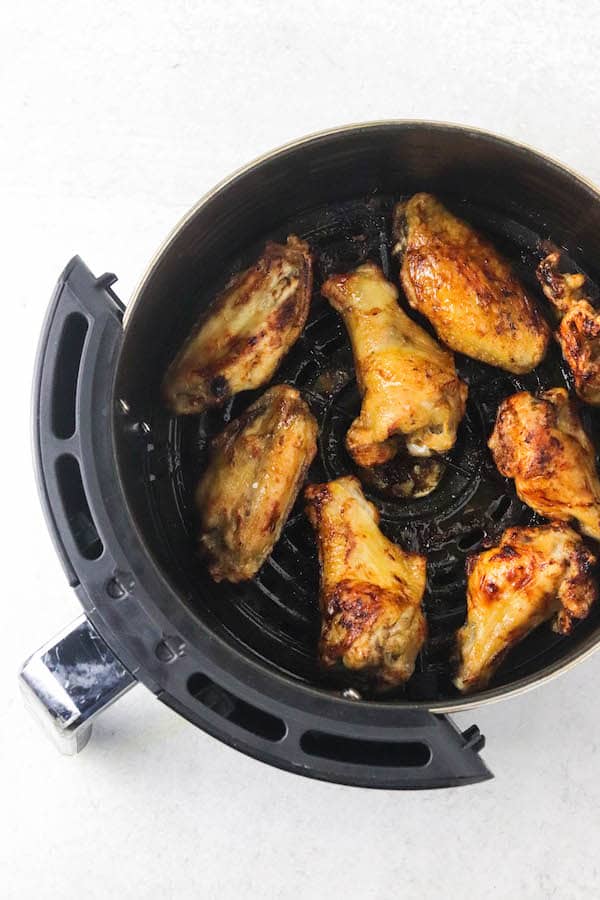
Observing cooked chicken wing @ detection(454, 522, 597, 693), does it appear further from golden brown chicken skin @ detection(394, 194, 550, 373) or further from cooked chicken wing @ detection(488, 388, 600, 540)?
golden brown chicken skin @ detection(394, 194, 550, 373)

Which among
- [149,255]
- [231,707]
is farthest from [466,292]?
[231,707]

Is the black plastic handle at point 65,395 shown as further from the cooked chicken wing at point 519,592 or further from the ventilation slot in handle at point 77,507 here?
the cooked chicken wing at point 519,592

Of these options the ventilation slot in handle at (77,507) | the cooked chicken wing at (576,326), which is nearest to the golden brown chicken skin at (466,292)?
the cooked chicken wing at (576,326)

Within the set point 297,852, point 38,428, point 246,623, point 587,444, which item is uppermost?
point 38,428

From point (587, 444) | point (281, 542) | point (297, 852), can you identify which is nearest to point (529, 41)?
point (587, 444)

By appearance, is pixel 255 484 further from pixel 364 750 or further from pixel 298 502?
pixel 364 750

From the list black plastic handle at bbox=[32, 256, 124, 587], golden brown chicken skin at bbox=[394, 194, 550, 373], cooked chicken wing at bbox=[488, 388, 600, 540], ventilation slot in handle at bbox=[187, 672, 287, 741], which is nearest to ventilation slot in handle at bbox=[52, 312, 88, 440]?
black plastic handle at bbox=[32, 256, 124, 587]

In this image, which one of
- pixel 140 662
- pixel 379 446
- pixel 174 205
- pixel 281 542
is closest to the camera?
pixel 140 662

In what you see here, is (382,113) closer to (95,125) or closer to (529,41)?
(529,41)

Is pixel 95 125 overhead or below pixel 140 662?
overhead
